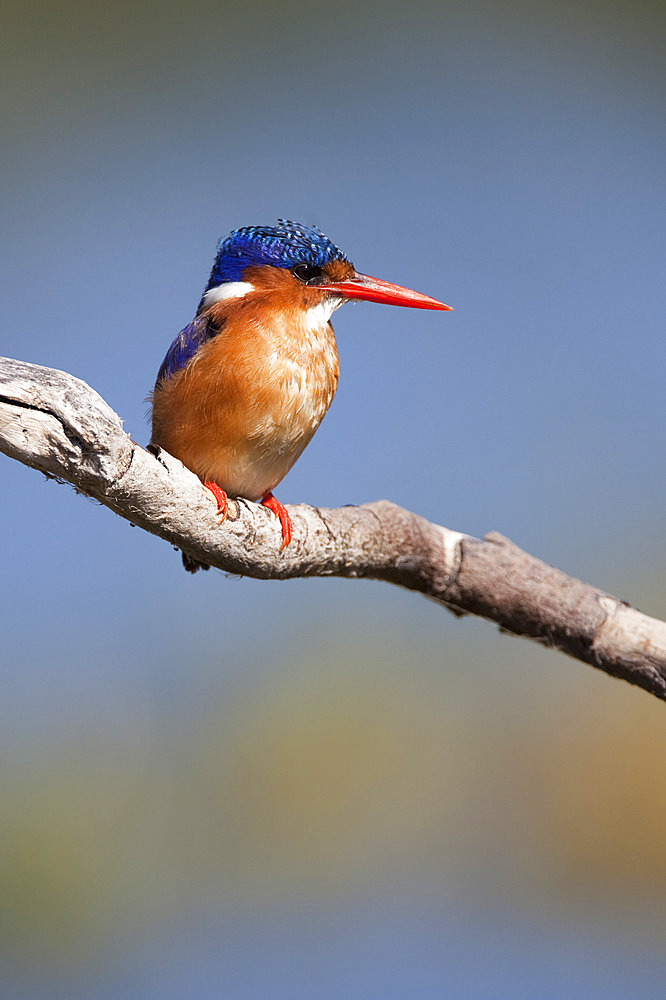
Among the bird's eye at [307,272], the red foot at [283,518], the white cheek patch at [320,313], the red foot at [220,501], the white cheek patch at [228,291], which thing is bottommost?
the red foot at [220,501]

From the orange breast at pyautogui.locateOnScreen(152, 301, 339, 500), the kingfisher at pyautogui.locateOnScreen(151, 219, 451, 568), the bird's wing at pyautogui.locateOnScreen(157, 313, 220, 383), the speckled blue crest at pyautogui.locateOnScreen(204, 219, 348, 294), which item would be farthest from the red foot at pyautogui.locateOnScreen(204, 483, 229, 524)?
the speckled blue crest at pyautogui.locateOnScreen(204, 219, 348, 294)

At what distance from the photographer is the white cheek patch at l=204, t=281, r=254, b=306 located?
1630 millimetres

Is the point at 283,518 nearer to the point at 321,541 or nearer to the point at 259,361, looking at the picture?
the point at 321,541

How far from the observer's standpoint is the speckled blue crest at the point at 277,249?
5.38 ft

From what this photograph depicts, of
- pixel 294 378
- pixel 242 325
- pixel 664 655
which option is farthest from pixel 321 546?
pixel 664 655

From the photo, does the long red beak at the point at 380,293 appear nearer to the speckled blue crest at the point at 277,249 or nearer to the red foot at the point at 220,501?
the speckled blue crest at the point at 277,249

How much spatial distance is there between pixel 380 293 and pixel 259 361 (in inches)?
13.0

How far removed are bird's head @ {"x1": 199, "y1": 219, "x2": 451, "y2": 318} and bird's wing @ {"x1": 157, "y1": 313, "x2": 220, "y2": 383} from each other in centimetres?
9

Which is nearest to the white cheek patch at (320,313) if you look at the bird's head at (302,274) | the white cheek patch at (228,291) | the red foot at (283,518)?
the bird's head at (302,274)

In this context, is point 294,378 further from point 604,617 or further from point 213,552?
point 604,617

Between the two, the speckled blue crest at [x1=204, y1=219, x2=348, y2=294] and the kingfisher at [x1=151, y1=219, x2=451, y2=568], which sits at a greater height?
the speckled blue crest at [x1=204, y1=219, x2=348, y2=294]

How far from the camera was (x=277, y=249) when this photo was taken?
64.8 inches

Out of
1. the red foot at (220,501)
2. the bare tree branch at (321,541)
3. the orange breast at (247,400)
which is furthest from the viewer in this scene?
the orange breast at (247,400)

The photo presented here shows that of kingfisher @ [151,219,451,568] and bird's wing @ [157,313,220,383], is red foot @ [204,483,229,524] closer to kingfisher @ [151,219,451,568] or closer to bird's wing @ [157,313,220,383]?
kingfisher @ [151,219,451,568]
